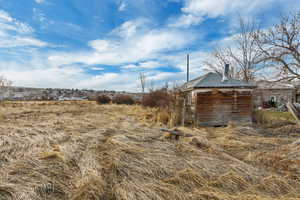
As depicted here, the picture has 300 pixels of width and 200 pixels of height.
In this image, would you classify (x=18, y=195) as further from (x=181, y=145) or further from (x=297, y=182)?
(x=297, y=182)

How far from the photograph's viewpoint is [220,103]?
827cm

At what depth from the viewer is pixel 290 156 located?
3641 mm

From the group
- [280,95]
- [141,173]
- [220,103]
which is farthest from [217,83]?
[280,95]

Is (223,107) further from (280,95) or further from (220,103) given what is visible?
(280,95)

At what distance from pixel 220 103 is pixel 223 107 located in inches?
10.3

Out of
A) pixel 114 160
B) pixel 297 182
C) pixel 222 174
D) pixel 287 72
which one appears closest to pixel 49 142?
pixel 114 160

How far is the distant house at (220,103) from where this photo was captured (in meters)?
8.16

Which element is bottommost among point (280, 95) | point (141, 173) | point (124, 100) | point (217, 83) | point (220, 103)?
point (141, 173)

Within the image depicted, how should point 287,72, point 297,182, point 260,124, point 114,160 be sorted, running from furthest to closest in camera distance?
1. point 287,72
2. point 260,124
3. point 114,160
4. point 297,182

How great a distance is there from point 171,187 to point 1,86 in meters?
48.7

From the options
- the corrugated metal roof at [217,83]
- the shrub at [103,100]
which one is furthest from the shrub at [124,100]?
the corrugated metal roof at [217,83]

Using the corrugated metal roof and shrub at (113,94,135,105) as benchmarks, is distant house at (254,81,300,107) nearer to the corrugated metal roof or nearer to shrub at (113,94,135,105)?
the corrugated metal roof

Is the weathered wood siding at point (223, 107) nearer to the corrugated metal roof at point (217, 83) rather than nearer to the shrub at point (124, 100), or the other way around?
the corrugated metal roof at point (217, 83)

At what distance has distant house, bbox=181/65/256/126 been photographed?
816cm
